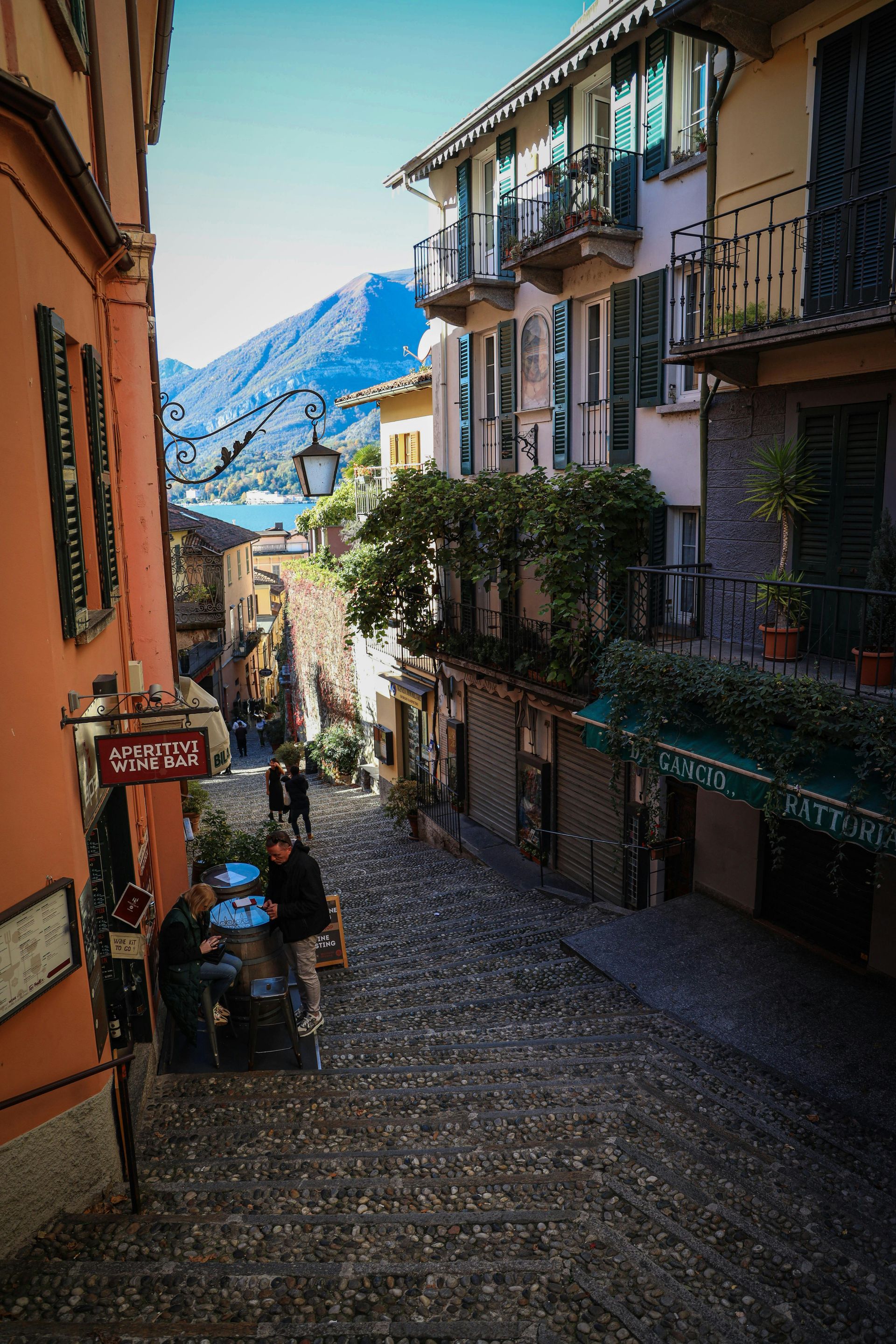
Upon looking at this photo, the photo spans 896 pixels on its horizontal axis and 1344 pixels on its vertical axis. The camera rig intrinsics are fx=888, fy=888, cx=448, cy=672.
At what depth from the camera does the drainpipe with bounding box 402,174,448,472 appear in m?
18.1

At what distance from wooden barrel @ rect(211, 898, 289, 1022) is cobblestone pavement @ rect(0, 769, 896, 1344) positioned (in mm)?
805

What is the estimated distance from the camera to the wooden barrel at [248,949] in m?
7.93

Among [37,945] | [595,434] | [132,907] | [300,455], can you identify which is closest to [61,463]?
[37,945]

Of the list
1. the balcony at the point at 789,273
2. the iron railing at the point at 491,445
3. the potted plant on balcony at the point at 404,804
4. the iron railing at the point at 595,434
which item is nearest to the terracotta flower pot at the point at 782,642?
the balcony at the point at 789,273

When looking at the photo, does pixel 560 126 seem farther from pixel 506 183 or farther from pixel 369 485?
pixel 369 485

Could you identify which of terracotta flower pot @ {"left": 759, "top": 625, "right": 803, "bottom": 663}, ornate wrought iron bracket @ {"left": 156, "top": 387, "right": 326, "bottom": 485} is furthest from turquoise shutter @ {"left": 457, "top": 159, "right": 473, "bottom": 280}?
terracotta flower pot @ {"left": 759, "top": 625, "right": 803, "bottom": 663}

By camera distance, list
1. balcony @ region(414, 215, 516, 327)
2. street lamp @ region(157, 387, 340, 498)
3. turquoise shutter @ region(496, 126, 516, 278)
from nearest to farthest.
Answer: street lamp @ region(157, 387, 340, 498)
turquoise shutter @ region(496, 126, 516, 278)
balcony @ region(414, 215, 516, 327)

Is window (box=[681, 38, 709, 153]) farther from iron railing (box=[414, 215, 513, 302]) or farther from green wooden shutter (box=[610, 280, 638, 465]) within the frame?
iron railing (box=[414, 215, 513, 302])

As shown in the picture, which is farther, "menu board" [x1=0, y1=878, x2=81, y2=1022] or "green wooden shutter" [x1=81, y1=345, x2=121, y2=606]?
"green wooden shutter" [x1=81, y1=345, x2=121, y2=606]

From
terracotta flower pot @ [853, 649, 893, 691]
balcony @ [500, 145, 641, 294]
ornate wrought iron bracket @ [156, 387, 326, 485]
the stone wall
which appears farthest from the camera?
balcony @ [500, 145, 641, 294]

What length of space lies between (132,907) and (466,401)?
13.0 m

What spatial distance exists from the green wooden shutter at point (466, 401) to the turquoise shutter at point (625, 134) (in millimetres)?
5155

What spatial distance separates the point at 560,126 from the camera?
13.8 metres

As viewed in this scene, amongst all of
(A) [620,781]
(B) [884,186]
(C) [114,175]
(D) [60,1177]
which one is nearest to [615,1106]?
(D) [60,1177]
